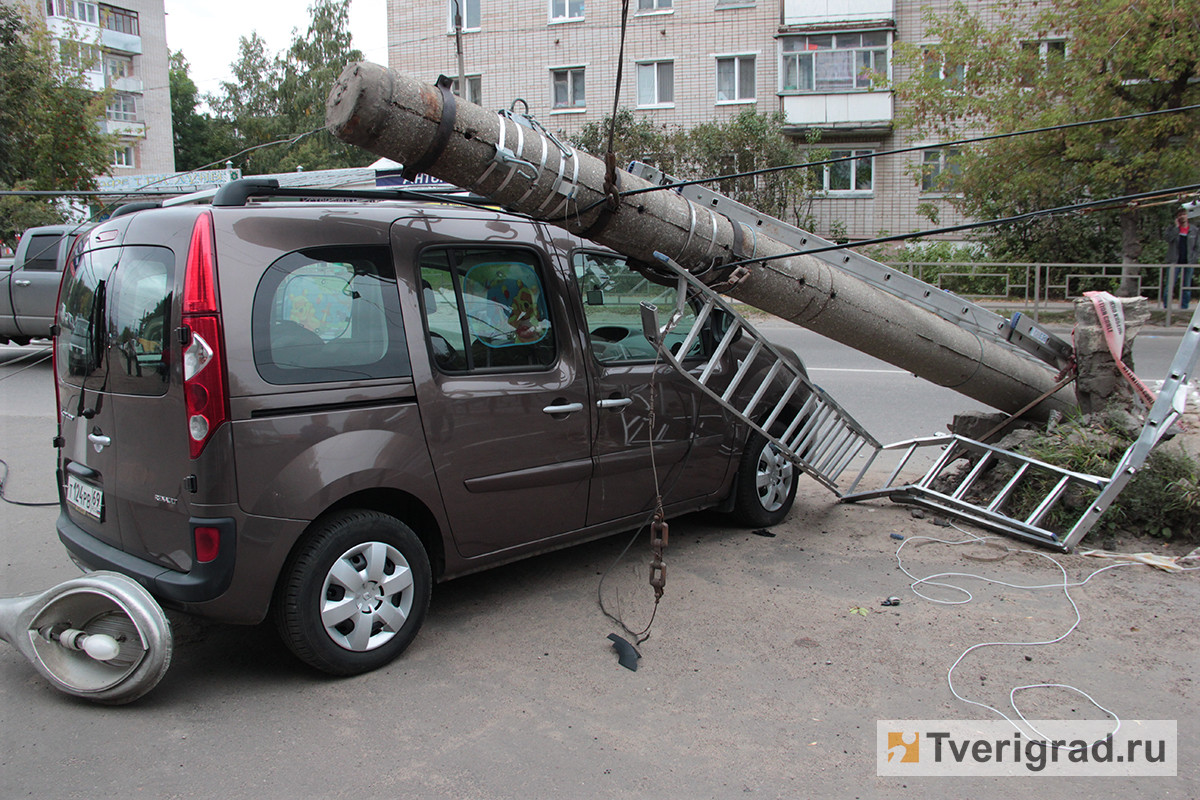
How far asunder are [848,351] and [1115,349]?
805cm

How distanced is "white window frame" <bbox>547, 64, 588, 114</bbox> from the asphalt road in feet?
93.5

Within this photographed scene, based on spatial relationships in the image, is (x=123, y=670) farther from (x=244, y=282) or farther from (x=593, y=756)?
(x=593, y=756)

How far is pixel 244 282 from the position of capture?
11.0ft

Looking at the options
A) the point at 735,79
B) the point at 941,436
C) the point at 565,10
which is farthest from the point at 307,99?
the point at 941,436

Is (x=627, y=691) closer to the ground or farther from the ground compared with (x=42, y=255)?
closer to the ground

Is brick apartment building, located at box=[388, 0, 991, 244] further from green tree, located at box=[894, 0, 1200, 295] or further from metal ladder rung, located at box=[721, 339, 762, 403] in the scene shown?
metal ladder rung, located at box=[721, 339, 762, 403]

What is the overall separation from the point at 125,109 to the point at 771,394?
189 feet

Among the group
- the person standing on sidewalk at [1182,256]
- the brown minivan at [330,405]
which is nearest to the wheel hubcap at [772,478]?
the brown minivan at [330,405]

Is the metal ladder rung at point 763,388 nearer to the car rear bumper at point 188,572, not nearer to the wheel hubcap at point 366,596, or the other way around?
the wheel hubcap at point 366,596

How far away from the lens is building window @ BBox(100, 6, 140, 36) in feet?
169

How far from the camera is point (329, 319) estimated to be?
3.57 meters

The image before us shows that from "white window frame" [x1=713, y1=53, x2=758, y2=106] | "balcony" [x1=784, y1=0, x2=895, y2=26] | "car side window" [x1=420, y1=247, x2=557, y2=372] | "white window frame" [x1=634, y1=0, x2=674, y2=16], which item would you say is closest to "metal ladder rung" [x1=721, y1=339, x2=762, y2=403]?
"car side window" [x1=420, y1=247, x2=557, y2=372]

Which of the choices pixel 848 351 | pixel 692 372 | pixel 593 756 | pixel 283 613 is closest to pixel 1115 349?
pixel 692 372

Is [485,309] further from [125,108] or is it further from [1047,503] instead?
[125,108]
